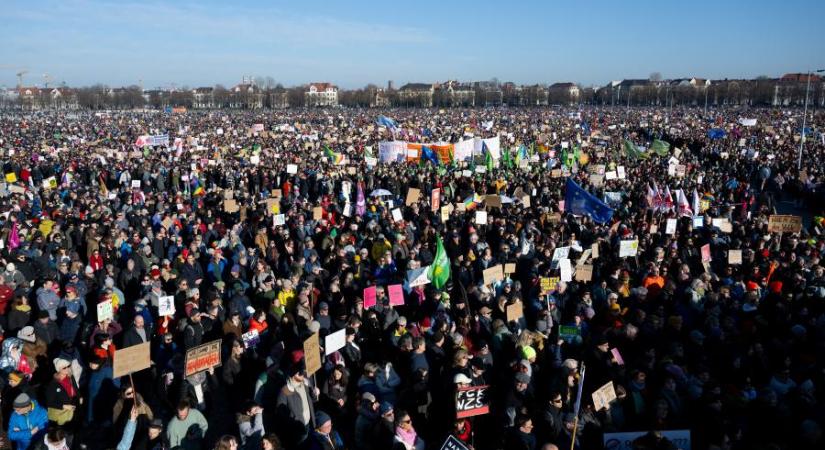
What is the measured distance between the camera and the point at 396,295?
28.2ft

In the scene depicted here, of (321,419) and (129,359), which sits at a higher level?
(129,359)

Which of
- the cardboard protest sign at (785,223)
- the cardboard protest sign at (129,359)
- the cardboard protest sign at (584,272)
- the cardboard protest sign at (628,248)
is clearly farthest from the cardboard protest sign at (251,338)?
the cardboard protest sign at (785,223)

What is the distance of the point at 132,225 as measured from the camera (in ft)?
45.0

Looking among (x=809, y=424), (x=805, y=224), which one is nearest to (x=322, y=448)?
(x=809, y=424)

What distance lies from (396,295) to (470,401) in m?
3.39

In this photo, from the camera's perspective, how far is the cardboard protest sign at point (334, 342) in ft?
21.7

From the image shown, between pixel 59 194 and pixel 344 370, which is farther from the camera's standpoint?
pixel 59 194

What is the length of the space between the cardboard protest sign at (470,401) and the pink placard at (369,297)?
310 centimetres

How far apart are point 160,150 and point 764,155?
27.8 meters

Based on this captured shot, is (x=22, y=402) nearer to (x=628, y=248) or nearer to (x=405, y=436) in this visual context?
(x=405, y=436)

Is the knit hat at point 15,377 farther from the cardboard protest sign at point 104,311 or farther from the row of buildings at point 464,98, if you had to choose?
the row of buildings at point 464,98

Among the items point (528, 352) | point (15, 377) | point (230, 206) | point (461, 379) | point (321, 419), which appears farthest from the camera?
point (230, 206)

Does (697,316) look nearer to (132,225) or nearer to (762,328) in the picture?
(762,328)

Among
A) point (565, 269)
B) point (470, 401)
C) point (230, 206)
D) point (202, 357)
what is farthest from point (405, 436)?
point (230, 206)
